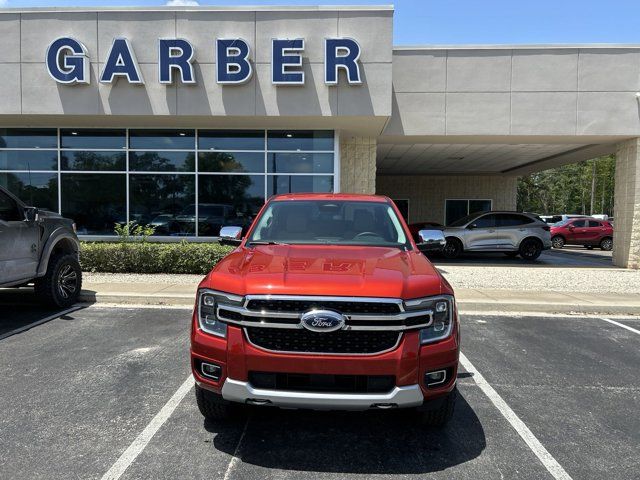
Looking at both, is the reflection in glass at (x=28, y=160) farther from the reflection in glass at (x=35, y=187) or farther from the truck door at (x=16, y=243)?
the truck door at (x=16, y=243)

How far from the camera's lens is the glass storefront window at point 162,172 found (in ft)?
41.4

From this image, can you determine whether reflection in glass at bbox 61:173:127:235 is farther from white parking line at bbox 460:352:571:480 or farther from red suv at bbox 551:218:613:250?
red suv at bbox 551:218:613:250

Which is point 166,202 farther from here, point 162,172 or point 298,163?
point 298,163

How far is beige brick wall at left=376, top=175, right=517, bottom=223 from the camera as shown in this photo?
75.6 ft

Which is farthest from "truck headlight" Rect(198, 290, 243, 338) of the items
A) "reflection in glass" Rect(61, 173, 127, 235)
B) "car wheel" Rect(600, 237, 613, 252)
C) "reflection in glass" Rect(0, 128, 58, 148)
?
"car wheel" Rect(600, 237, 613, 252)

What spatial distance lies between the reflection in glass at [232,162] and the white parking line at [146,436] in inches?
358

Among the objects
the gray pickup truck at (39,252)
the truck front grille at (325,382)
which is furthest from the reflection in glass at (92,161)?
the truck front grille at (325,382)

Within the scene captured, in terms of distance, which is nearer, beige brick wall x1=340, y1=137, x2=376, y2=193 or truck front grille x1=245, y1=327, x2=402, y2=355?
truck front grille x1=245, y1=327, x2=402, y2=355

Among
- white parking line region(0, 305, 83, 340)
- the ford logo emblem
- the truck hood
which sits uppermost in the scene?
the truck hood

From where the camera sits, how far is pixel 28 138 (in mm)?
12742

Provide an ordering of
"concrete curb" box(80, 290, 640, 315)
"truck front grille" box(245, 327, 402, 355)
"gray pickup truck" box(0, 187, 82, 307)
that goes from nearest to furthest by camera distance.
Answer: "truck front grille" box(245, 327, 402, 355)
"gray pickup truck" box(0, 187, 82, 307)
"concrete curb" box(80, 290, 640, 315)

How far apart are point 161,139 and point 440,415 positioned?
1154cm

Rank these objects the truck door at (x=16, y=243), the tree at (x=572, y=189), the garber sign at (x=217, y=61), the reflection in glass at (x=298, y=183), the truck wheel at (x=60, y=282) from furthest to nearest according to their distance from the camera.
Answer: the tree at (x=572, y=189)
the reflection in glass at (x=298, y=183)
the garber sign at (x=217, y=61)
the truck wheel at (x=60, y=282)
the truck door at (x=16, y=243)

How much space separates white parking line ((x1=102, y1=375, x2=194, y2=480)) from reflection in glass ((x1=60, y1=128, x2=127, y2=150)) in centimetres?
1037
